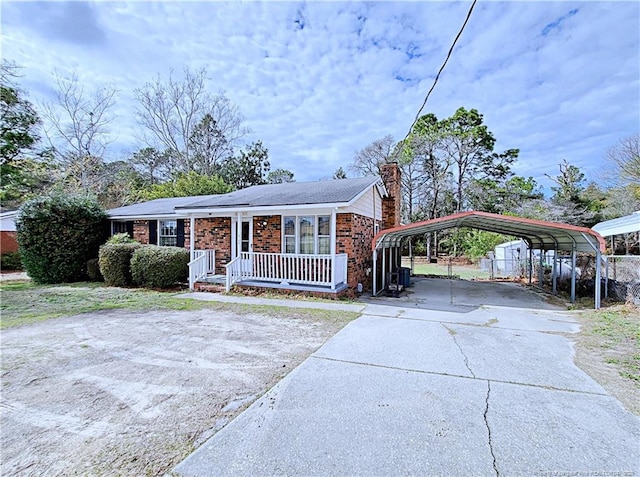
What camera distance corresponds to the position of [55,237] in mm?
12664

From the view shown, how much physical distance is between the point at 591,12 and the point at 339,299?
829 cm

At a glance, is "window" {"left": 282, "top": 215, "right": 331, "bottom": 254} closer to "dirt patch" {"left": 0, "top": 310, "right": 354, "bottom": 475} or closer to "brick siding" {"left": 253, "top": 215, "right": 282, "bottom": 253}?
"brick siding" {"left": 253, "top": 215, "right": 282, "bottom": 253}

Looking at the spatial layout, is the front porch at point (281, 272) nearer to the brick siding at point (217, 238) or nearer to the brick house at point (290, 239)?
the brick house at point (290, 239)

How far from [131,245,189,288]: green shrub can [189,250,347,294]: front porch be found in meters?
0.67

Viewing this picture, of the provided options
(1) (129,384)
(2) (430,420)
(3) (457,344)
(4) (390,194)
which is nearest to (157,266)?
(1) (129,384)

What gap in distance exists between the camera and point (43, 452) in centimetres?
265

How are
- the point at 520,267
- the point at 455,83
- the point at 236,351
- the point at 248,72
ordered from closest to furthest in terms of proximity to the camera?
the point at 236,351, the point at 455,83, the point at 248,72, the point at 520,267

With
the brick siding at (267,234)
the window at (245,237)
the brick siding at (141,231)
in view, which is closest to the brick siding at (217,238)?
the window at (245,237)

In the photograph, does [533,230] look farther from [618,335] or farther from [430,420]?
[430,420]

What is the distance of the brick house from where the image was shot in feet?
32.2

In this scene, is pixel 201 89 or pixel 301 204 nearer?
pixel 301 204

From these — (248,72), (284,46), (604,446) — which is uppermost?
(248,72)

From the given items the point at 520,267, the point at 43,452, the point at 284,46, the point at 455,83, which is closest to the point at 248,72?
the point at 284,46

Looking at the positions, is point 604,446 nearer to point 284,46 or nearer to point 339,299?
point 339,299
